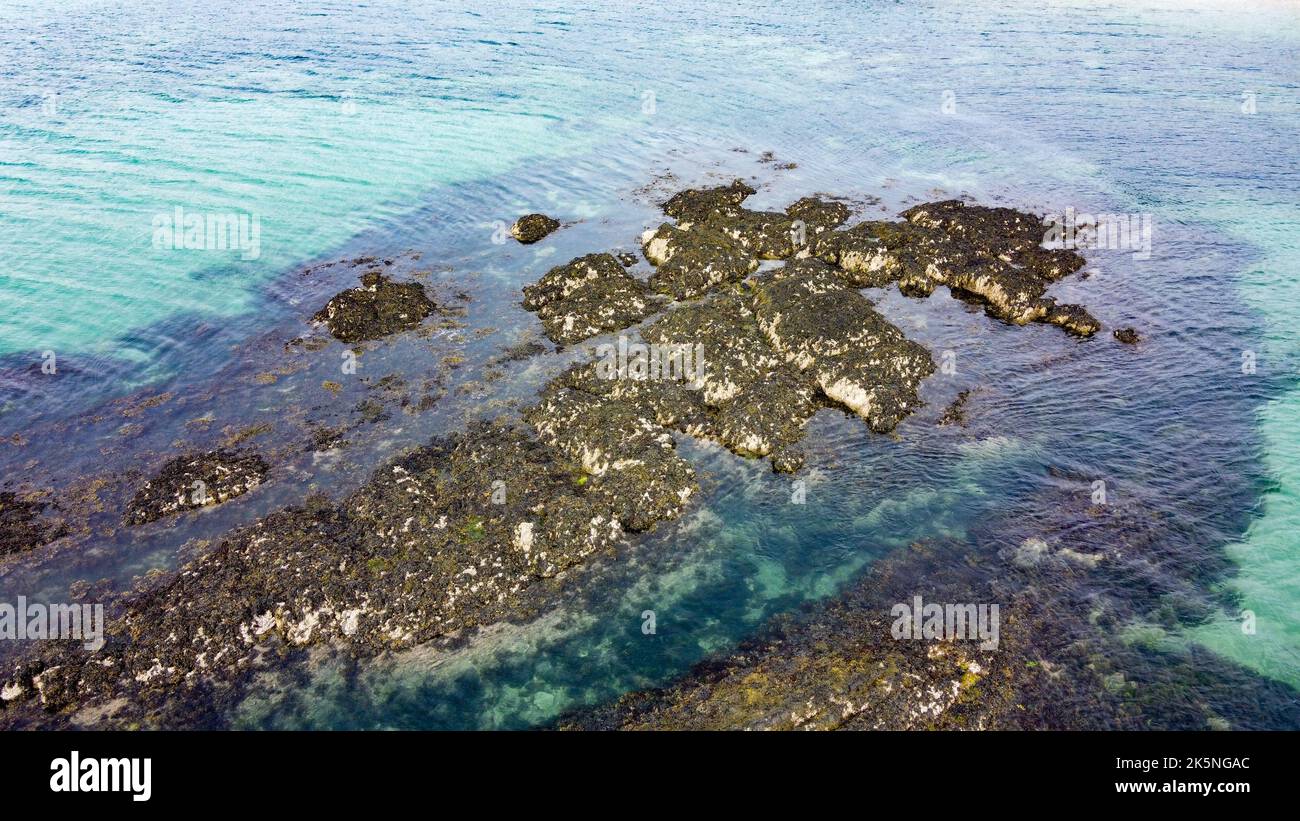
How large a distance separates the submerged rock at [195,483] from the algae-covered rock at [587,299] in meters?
13.7

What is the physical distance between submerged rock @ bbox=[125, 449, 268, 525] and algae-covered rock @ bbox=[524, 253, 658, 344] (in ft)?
45.0

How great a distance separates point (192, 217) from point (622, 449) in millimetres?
35415

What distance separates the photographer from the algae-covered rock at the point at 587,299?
3173 cm

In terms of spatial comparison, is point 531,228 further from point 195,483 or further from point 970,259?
point 970,259

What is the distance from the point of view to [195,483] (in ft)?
75.6

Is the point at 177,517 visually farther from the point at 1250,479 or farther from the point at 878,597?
the point at 1250,479

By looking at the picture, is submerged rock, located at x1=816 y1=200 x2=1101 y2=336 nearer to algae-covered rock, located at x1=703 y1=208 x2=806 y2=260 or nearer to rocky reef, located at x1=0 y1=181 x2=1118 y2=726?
rocky reef, located at x1=0 y1=181 x2=1118 y2=726

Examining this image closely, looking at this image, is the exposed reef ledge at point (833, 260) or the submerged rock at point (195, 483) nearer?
the submerged rock at point (195, 483)

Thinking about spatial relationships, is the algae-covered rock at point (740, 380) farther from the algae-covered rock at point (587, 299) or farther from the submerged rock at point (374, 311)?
the submerged rock at point (374, 311)

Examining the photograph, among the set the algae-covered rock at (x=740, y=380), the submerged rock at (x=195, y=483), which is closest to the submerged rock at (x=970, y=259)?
the algae-covered rock at (x=740, y=380)

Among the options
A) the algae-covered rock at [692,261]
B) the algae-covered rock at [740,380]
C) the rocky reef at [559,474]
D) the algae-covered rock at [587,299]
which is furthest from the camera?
the algae-covered rock at [692,261]

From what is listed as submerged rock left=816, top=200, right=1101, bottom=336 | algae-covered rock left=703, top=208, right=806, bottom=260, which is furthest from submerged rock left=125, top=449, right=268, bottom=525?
submerged rock left=816, top=200, right=1101, bottom=336

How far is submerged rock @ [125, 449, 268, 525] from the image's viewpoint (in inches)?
880

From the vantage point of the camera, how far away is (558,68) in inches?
2768
